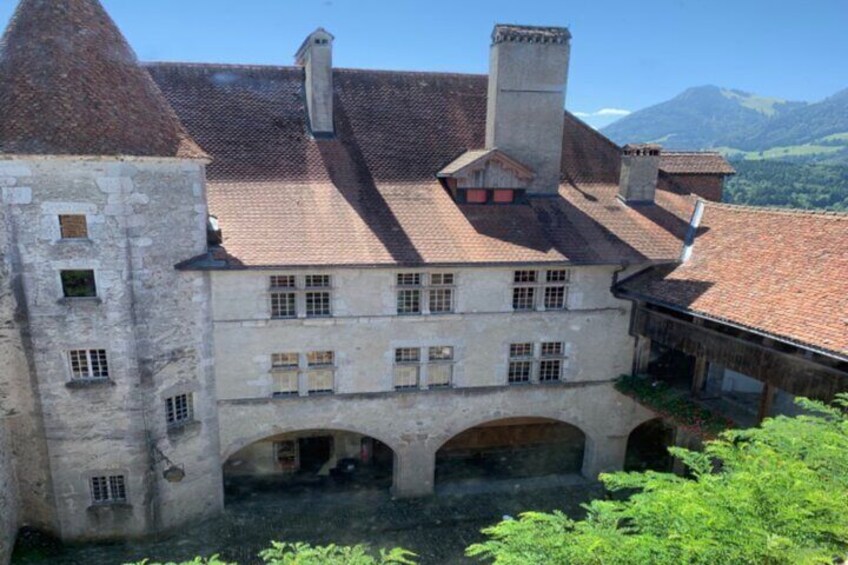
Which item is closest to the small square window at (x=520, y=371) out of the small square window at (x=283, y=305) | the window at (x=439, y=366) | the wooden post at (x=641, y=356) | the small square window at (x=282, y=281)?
the window at (x=439, y=366)

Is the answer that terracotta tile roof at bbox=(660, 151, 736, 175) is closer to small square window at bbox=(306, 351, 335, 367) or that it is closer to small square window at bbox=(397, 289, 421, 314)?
small square window at bbox=(397, 289, 421, 314)

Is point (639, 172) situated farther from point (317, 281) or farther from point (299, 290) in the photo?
point (299, 290)

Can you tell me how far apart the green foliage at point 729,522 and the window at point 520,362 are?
33.5ft

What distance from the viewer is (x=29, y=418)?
1551 cm

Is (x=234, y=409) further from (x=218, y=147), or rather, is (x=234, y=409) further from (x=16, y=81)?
(x=16, y=81)

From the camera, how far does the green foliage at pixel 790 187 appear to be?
4072 inches

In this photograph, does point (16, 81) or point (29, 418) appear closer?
point (16, 81)

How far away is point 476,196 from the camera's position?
19.7 m

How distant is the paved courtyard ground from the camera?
1636 centimetres

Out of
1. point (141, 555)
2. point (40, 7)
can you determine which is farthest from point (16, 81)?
point (141, 555)

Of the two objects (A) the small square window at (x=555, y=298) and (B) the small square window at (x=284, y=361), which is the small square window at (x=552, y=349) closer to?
(A) the small square window at (x=555, y=298)

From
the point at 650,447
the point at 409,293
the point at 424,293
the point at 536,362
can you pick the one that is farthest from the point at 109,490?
the point at 650,447

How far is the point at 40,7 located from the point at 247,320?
970cm

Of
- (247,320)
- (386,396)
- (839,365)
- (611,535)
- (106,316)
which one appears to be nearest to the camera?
(611,535)
